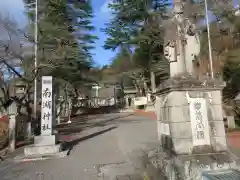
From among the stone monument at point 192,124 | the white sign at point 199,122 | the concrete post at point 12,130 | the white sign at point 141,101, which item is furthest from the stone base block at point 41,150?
the white sign at point 141,101

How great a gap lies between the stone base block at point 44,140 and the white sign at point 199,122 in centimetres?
684

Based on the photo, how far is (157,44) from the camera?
99.1ft

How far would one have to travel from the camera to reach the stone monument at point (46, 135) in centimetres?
911

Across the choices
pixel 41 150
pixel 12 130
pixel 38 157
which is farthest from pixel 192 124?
pixel 12 130

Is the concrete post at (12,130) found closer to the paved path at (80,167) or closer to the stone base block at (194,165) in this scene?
the paved path at (80,167)

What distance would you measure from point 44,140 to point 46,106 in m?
1.54

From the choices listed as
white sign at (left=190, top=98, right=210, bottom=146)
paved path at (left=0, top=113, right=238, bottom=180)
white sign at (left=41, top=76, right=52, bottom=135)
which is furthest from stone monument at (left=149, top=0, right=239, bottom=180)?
white sign at (left=41, top=76, right=52, bottom=135)

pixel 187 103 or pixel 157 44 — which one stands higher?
pixel 157 44

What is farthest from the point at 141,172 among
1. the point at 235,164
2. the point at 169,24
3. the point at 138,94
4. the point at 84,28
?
the point at 138,94

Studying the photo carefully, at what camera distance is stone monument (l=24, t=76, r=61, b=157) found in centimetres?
911

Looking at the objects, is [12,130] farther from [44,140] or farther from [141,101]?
[141,101]

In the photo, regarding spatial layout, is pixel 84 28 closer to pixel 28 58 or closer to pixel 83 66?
pixel 83 66

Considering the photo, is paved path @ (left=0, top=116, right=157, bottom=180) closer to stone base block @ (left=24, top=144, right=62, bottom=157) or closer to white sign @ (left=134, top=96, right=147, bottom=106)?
stone base block @ (left=24, top=144, right=62, bottom=157)

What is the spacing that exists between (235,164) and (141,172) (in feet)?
8.28
